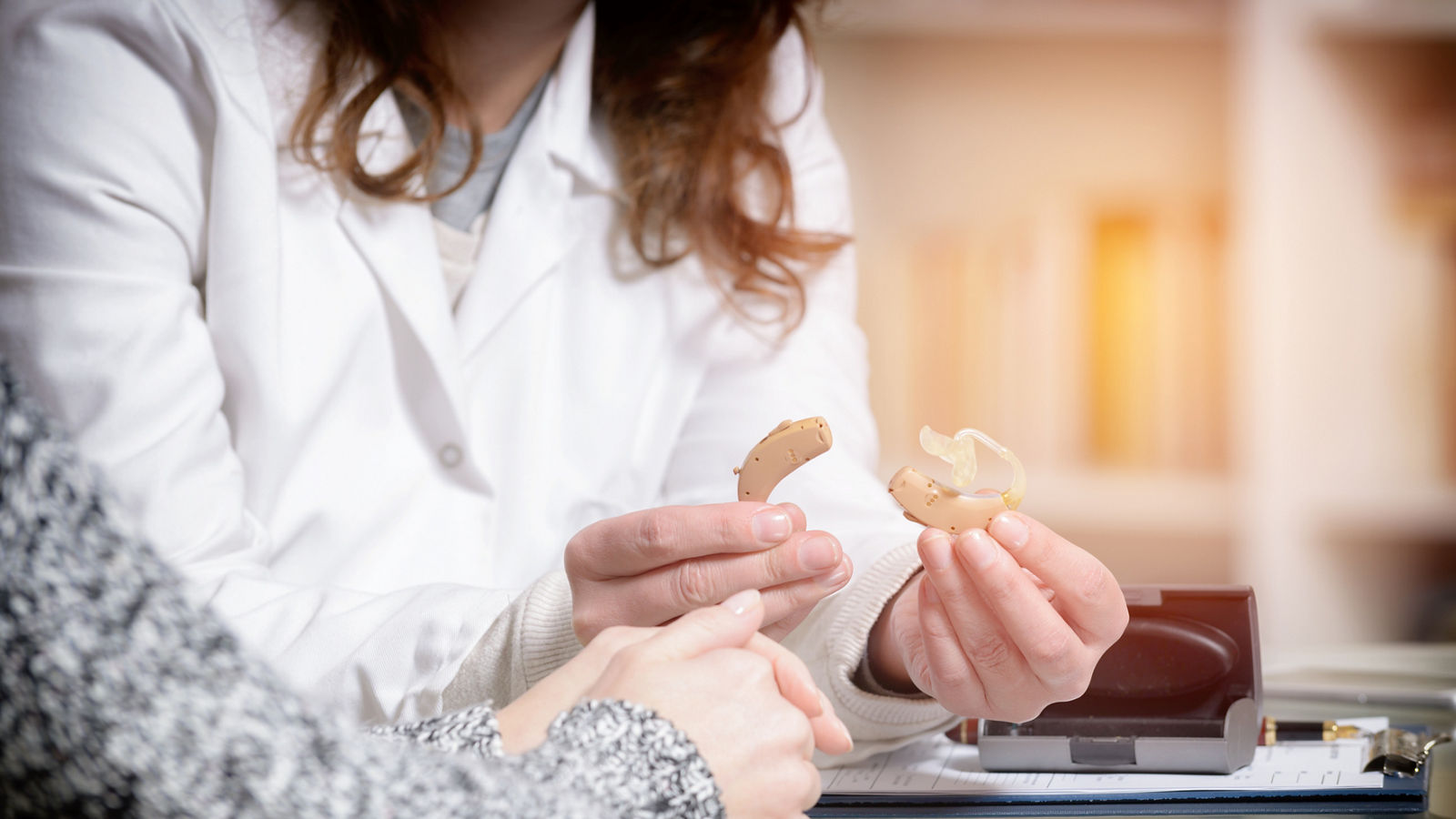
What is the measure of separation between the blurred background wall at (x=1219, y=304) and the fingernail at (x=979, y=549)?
996mm

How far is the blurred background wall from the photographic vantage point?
141 cm

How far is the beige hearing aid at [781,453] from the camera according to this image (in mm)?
562

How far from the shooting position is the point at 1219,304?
1.50m

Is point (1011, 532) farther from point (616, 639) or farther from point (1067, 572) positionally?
point (616, 639)

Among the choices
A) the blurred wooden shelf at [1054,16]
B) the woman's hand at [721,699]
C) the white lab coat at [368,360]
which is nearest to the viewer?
the woman's hand at [721,699]

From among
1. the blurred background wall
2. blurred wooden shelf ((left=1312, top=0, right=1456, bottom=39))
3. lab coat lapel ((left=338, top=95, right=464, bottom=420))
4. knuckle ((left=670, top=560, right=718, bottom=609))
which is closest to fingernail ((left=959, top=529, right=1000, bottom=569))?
knuckle ((left=670, top=560, right=718, bottom=609))

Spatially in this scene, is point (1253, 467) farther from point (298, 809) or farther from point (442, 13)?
point (298, 809)

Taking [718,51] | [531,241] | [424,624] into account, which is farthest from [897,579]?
[718,51]

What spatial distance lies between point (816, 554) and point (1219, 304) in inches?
44.4

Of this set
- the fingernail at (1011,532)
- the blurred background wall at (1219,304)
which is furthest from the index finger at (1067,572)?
the blurred background wall at (1219,304)

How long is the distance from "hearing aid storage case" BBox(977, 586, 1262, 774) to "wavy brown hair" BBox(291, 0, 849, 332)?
384 millimetres

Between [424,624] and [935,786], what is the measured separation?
0.28 meters

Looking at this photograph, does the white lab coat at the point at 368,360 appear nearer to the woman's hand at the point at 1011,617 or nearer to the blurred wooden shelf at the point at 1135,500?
the woman's hand at the point at 1011,617

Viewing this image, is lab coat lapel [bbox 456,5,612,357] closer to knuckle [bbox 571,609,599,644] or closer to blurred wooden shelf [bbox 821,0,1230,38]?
knuckle [bbox 571,609,599,644]
